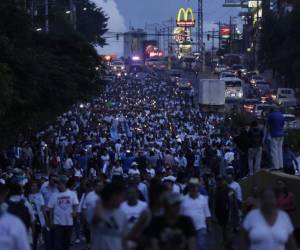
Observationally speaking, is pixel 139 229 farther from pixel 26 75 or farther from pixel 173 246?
pixel 26 75

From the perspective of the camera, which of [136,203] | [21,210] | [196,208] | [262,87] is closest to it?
[136,203]

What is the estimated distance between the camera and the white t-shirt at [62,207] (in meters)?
17.1

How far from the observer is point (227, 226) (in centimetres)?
1906

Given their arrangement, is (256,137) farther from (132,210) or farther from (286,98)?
(286,98)

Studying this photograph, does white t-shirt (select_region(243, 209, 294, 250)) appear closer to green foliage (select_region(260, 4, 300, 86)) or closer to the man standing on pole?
the man standing on pole

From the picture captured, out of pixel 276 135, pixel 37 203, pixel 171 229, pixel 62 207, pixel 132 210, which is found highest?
pixel 171 229

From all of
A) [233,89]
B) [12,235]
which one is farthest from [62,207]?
[233,89]

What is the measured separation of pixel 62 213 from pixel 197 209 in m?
2.98

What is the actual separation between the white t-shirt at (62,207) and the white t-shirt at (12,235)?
21.0 ft

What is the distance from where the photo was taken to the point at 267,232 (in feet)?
35.7

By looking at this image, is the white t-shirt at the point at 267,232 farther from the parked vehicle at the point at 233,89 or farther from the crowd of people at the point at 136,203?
the parked vehicle at the point at 233,89

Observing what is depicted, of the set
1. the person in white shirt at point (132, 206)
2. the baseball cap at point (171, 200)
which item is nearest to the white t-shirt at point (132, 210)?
the person in white shirt at point (132, 206)

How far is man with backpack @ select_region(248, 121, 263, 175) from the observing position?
2334 centimetres

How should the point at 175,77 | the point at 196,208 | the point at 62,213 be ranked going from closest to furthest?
1. the point at 196,208
2. the point at 62,213
3. the point at 175,77
